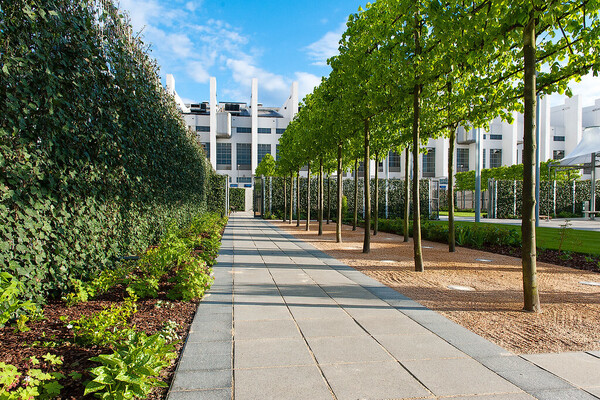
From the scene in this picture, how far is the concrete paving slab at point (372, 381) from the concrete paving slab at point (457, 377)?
0.10m

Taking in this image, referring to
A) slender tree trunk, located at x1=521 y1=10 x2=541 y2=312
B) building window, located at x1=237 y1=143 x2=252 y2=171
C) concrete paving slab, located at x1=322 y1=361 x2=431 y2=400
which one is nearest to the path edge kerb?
concrete paving slab, located at x1=322 y1=361 x2=431 y2=400

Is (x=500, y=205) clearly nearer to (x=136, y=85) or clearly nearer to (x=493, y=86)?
(x=493, y=86)

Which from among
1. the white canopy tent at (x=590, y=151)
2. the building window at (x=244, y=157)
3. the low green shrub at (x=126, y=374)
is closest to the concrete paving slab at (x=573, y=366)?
the low green shrub at (x=126, y=374)

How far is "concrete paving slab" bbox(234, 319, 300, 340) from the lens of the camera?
12.4ft

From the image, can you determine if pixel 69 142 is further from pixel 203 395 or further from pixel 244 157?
pixel 244 157

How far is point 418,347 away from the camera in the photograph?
3.51 m

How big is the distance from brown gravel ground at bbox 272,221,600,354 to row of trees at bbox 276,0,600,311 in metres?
0.43

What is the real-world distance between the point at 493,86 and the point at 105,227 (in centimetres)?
763

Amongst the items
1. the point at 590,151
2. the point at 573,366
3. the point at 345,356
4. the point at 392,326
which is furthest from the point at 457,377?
the point at 590,151

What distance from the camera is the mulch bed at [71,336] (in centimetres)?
276

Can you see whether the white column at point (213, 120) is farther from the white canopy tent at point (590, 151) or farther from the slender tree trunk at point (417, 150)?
the slender tree trunk at point (417, 150)

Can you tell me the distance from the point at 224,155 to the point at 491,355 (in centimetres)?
5924

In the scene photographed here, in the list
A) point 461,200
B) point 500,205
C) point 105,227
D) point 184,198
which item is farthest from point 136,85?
point 461,200

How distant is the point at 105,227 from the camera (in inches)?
208
